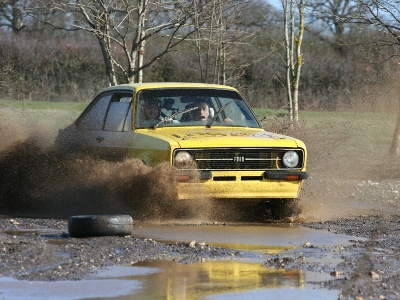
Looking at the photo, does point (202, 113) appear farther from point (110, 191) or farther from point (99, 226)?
point (99, 226)

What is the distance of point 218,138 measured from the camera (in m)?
10.4

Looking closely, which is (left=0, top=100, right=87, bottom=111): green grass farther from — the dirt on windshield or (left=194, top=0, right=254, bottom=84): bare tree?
the dirt on windshield

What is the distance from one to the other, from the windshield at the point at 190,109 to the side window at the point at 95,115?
841mm

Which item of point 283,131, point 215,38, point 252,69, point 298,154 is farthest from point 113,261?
point 252,69

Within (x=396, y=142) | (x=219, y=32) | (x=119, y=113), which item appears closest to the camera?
(x=119, y=113)

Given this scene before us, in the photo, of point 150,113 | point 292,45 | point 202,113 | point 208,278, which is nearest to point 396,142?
point 292,45

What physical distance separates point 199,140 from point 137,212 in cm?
108

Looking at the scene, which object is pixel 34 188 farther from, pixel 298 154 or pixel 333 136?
pixel 333 136

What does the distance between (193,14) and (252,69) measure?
19581mm

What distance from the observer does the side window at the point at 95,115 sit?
12.0 m

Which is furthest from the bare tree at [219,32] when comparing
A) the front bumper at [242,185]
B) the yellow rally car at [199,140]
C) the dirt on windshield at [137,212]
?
the front bumper at [242,185]

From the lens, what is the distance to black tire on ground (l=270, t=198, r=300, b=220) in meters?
10.9

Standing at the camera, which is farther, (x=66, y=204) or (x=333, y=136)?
(x=333, y=136)

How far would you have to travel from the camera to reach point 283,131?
16203 millimetres
